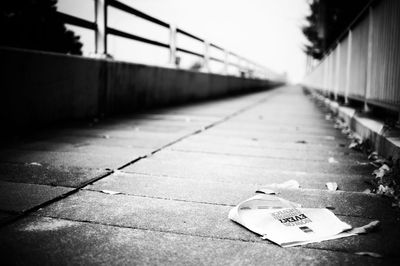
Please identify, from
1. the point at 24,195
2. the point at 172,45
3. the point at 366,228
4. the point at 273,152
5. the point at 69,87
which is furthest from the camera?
the point at 172,45

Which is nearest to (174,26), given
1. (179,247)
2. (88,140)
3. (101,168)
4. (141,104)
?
(141,104)

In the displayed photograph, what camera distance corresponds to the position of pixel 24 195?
2174mm

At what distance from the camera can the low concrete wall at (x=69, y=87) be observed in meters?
4.09

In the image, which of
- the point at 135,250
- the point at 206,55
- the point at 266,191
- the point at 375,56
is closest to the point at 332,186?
the point at 266,191

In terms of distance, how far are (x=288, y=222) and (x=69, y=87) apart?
4.05 meters

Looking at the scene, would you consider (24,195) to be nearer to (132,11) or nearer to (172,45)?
(132,11)

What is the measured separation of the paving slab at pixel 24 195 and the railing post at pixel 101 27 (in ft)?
12.8

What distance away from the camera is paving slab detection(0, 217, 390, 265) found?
4.83ft

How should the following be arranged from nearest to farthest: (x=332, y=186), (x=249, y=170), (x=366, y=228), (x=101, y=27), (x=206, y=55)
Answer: (x=366, y=228), (x=332, y=186), (x=249, y=170), (x=101, y=27), (x=206, y=55)

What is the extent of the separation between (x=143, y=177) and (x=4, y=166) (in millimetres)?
1080

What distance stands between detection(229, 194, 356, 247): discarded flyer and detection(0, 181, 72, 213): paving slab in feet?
3.45

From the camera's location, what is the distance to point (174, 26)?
29.2 feet

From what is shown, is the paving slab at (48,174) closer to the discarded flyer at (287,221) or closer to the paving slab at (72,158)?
the paving slab at (72,158)

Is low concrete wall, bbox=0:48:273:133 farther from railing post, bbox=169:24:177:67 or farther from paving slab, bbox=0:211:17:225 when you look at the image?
paving slab, bbox=0:211:17:225
